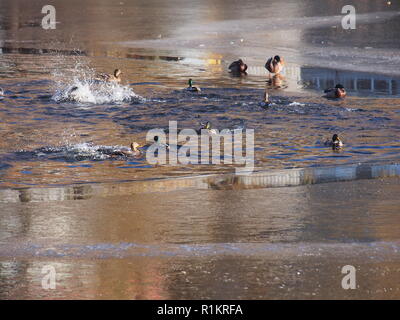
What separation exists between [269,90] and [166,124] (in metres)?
4.21

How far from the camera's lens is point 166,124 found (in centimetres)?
1616

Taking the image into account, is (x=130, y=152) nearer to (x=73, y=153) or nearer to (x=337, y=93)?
(x=73, y=153)

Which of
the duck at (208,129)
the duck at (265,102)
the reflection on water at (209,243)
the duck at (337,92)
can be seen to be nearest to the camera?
the reflection on water at (209,243)

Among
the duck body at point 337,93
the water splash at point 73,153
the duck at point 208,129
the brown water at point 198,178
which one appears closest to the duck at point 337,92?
the duck body at point 337,93

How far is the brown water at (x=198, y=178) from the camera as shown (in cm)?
848

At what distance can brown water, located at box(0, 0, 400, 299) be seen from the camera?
27.8 feet

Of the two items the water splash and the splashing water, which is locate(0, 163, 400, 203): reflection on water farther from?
the splashing water

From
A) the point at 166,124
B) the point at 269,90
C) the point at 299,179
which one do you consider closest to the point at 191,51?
the point at 269,90

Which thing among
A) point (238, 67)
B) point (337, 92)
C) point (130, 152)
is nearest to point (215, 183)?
point (130, 152)

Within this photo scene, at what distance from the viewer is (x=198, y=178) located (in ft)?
40.3

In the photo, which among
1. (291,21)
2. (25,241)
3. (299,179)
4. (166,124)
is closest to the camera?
(25,241)

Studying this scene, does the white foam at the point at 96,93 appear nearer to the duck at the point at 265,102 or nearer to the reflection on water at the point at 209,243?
the duck at the point at 265,102

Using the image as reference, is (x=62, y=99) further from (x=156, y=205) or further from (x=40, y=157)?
(x=156, y=205)

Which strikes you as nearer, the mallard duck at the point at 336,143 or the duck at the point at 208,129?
the mallard duck at the point at 336,143
